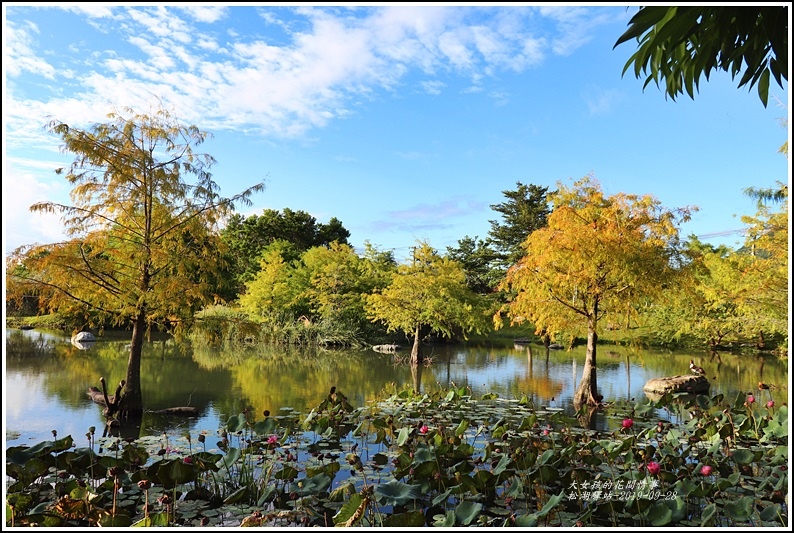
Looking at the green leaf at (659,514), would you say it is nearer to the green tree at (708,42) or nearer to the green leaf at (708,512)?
the green leaf at (708,512)

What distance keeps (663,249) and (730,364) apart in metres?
9.34

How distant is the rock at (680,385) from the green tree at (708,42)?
8.51m

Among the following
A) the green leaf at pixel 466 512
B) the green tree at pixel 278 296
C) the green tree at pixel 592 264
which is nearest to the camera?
the green leaf at pixel 466 512

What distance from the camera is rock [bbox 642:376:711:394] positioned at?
989cm

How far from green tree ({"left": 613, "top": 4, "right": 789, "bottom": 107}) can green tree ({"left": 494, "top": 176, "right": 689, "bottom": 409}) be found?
18.3 feet

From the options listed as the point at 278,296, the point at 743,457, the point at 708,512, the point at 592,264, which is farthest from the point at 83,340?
the point at 708,512

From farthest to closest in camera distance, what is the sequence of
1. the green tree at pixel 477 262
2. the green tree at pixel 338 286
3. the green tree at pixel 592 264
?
the green tree at pixel 477 262 < the green tree at pixel 338 286 < the green tree at pixel 592 264

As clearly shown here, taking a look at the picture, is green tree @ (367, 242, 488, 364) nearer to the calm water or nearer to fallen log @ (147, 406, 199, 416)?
the calm water

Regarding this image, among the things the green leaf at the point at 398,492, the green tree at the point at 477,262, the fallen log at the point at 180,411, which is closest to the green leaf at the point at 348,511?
the green leaf at the point at 398,492

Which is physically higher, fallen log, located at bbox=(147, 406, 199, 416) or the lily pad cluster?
the lily pad cluster

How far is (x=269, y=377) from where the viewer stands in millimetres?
11391

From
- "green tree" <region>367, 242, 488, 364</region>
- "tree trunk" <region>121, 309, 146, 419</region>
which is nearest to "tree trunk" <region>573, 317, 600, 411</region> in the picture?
"tree trunk" <region>121, 309, 146, 419</region>

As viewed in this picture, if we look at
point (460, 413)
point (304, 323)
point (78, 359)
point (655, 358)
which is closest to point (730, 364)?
point (655, 358)

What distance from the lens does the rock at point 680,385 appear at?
9891 millimetres
